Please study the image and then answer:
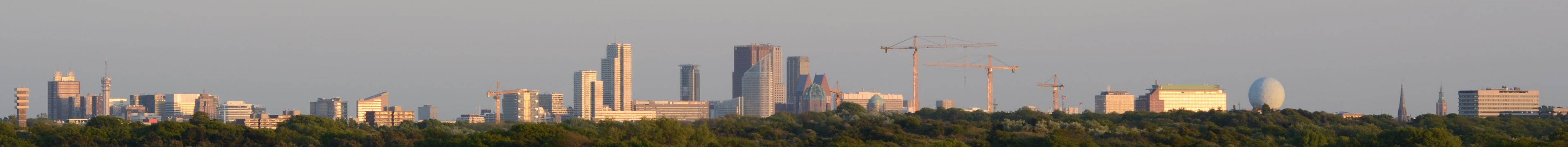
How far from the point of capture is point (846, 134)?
11062 centimetres

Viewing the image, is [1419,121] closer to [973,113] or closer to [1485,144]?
[973,113]

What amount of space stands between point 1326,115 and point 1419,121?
6.81 metres

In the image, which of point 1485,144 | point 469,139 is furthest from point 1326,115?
point 469,139

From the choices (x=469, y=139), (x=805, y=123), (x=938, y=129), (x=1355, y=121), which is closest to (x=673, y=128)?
(x=469, y=139)

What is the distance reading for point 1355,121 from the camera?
143000 mm

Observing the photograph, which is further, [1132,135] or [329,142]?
[1132,135]

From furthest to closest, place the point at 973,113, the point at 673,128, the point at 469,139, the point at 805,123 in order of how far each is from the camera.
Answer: the point at 973,113
the point at 805,123
the point at 673,128
the point at 469,139

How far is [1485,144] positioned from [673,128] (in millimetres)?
40991

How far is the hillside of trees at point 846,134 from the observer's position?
314ft

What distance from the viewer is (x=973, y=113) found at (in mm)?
165125

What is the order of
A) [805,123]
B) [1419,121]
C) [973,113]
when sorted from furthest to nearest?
1. [973,113]
2. [1419,121]
3. [805,123]

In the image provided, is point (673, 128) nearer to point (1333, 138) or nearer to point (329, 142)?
point (329, 142)

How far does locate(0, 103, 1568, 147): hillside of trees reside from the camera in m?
95.6

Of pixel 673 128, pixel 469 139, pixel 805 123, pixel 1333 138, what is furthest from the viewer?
pixel 805 123
